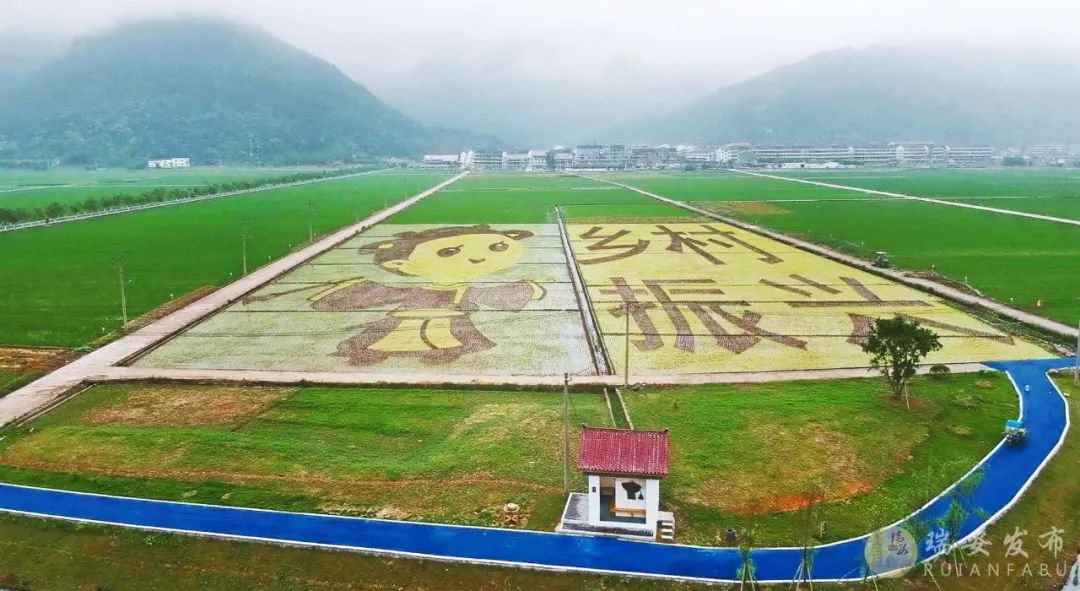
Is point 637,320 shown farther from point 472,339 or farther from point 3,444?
point 3,444

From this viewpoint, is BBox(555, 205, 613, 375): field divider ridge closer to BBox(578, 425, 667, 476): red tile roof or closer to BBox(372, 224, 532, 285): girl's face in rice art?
BBox(372, 224, 532, 285): girl's face in rice art

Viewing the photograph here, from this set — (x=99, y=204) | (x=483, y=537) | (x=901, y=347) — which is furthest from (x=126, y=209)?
(x=901, y=347)

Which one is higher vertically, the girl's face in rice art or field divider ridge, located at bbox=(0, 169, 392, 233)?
field divider ridge, located at bbox=(0, 169, 392, 233)

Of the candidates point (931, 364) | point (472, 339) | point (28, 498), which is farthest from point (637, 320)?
point (28, 498)

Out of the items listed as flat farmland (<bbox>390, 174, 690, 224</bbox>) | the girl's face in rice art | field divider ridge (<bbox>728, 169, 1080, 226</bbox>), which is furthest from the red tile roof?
field divider ridge (<bbox>728, 169, 1080, 226</bbox>)

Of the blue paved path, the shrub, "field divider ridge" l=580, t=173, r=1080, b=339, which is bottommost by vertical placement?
the blue paved path

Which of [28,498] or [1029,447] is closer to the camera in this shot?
[28,498]
